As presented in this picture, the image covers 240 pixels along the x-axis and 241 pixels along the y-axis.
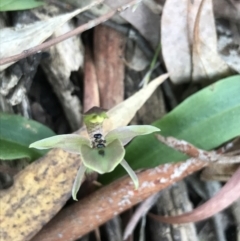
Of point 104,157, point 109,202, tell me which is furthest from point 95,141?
point 109,202

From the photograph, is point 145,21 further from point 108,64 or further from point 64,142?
point 64,142

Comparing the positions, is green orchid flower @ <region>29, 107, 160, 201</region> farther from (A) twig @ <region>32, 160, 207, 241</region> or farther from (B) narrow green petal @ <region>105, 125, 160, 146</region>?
(A) twig @ <region>32, 160, 207, 241</region>

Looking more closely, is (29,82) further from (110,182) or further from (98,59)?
(110,182)

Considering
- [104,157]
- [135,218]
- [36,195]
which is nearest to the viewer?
[104,157]

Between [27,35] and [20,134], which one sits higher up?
[27,35]

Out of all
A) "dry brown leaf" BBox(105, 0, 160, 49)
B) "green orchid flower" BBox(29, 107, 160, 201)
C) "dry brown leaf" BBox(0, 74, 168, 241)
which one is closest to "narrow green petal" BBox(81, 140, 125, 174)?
"green orchid flower" BBox(29, 107, 160, 201)

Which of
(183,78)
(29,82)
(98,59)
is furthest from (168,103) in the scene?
(29,82)

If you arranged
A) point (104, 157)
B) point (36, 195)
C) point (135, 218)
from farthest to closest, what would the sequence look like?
point (135, 218)
point (36, 195)
point (104, 157)

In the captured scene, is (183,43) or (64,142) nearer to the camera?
(64,142)
